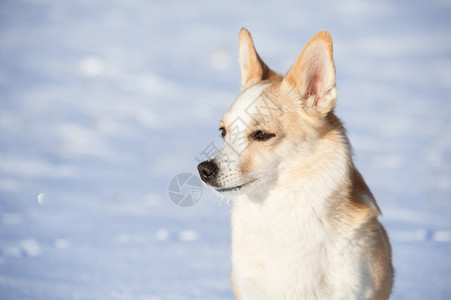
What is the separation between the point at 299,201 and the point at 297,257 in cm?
31

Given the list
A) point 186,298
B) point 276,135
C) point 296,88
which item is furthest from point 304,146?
point 186,298

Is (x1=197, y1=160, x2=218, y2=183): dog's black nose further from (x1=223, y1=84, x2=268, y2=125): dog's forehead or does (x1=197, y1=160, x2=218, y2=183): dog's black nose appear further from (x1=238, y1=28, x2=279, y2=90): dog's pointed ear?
(x1=238, y1=28, x2=279, y2=90): dog's pointed ear

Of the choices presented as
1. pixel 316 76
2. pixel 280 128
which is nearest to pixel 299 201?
pixel 280 128

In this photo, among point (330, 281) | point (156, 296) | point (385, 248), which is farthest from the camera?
point (156, 296)

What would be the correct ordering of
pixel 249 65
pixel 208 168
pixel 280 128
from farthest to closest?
1. pixel 249 65
2. pixel 280 128
3. pixel 208 168

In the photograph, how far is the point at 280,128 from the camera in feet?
12.1

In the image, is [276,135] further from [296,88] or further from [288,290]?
[288,290]

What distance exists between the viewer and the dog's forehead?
12.1 ft

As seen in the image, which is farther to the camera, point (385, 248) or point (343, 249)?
point (385, 248)

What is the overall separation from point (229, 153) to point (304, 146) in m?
0.43

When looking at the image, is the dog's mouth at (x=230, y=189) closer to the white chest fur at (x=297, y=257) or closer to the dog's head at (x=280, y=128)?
the dog's head at (x=280, y=128)

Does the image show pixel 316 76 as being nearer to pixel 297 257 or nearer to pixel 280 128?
pixel 280 128

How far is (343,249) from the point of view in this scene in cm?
358

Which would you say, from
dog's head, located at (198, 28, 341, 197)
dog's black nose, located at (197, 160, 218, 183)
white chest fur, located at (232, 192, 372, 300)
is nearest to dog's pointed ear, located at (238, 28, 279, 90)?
dog's head, located at (198, 28, 341, 197)
